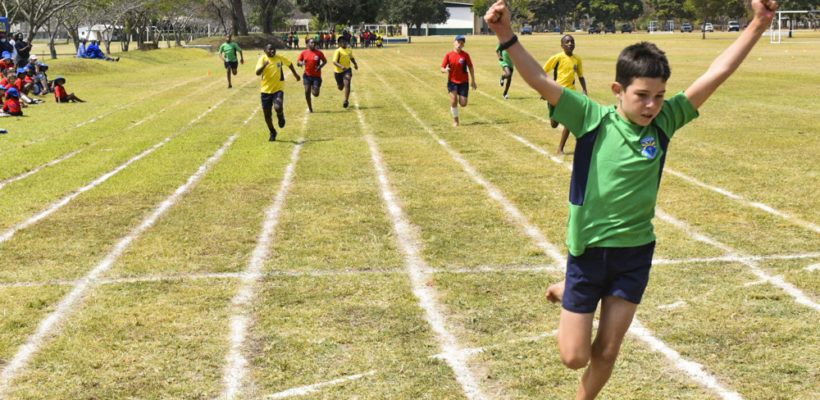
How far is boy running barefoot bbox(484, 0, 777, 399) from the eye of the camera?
3.65 m

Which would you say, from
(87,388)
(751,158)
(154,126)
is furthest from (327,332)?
(154,126)

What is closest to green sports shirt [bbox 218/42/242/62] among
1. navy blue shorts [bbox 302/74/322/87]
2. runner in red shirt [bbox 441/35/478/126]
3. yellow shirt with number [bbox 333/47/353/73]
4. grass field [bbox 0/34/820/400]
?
yellow shirt with number [bbox 333/47/353/73]

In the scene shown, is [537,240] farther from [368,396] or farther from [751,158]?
[751,158]

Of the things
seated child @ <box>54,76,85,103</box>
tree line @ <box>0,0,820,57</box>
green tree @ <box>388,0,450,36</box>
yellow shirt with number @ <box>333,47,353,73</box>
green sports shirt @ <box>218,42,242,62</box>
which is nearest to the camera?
→ yellow shirt with number @ <box>333,47,353,73</box>

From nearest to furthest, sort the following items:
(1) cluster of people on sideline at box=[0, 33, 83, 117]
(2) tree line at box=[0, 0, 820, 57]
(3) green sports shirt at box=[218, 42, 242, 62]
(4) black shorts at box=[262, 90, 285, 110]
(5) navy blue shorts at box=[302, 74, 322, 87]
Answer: (4) black shorts at box=[262, 90, 285, 110] < (5) navy blue shorts at box=[302, 74, 322, 87] < (1) cluster of people on sideline at box=[0, 33, 83, 117] < (3) green sports shirt at box=[218, 42, 242, 62] < (2) tree line at box=[0, 0, 820, 57]

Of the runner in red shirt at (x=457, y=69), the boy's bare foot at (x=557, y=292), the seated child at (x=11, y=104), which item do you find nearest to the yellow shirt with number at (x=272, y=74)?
the runner in red shirt at (x=457, y=69)

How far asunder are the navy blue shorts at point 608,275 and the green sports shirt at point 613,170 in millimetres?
40

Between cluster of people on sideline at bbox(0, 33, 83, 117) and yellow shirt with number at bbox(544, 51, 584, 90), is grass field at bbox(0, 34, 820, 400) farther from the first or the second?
cluster of people on sideline at bbox(0, 33, 83, 117)

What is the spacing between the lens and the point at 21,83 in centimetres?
2542

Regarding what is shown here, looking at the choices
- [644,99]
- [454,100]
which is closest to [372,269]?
[644,99]

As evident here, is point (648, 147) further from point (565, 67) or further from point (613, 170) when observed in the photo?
point (565, 67)

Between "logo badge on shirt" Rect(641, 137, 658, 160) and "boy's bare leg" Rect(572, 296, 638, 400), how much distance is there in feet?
2.25

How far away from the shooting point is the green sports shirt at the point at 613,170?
12.0ft

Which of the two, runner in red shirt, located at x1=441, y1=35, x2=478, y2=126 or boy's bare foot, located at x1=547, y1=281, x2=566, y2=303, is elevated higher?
runner in red shirt, located at x1=441, y1=35, x2=478, y2=126
